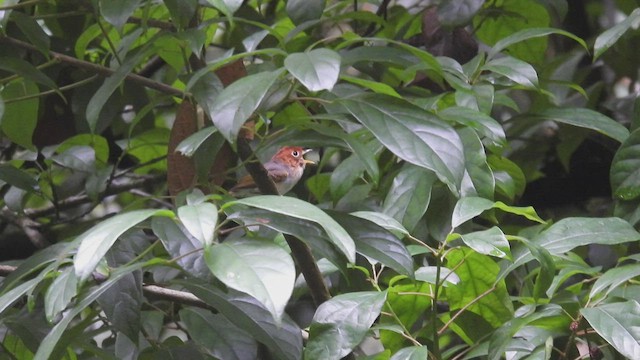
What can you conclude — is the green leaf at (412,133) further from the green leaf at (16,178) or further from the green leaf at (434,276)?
the green leaf at (16,178)

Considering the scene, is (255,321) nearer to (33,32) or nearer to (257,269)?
(257,269)

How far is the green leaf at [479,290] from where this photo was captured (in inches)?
66.1

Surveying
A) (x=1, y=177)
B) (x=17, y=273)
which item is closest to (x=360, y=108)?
(x=17, y=273)

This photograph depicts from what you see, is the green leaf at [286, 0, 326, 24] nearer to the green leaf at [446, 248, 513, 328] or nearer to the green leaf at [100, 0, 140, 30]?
the green leaf at [100, 0, 140, 30]

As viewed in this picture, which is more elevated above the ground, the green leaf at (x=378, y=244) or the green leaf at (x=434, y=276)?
the green leaf at (x=378, y=244)

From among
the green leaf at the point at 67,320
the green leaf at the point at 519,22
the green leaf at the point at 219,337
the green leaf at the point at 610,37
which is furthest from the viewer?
the green leaf at the point at 519,22

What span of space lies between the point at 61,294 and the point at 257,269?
308 millimetres

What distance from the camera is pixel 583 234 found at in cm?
166

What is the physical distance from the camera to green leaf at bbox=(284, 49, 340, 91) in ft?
4.62

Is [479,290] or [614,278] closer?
[614,278]

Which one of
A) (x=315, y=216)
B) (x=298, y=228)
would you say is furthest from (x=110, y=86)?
(x=315, y=216)

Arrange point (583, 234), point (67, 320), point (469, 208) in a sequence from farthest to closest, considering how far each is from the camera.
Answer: point (583, 234), point (469, 208), point (67, 320)

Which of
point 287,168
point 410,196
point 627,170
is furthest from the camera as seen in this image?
point 287,168

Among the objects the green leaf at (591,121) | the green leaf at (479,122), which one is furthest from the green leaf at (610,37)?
the green leaf at (479,122)
